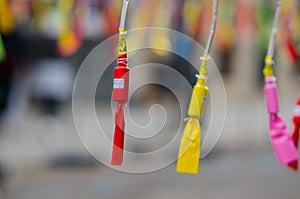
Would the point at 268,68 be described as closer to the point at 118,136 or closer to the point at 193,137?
the point at 193,137

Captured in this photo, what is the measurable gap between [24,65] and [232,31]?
330cm

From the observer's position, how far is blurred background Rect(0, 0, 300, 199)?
3.90m

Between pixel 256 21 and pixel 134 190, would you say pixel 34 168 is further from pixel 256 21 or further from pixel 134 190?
pixel 256 21

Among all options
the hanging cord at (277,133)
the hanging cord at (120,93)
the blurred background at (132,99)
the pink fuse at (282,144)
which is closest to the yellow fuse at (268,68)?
the hanging cord at (277,133)

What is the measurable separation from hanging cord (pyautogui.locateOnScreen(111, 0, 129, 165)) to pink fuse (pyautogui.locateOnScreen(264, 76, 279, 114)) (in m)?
0.31

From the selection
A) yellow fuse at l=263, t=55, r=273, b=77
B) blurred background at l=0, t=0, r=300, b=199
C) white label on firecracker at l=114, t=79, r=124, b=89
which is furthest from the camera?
blurred background at l=0, t=0, r=300, b=199

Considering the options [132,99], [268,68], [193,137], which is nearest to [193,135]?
[193,137]

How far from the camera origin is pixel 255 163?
25.0 ft

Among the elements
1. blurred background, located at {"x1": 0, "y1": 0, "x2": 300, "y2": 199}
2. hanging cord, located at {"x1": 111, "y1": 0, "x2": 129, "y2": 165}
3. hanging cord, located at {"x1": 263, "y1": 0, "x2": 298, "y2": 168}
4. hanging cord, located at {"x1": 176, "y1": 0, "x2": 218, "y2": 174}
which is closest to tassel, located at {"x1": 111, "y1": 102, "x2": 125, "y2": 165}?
hanging cord, located at {"x1": 111, "y1": 0, "x2": 129, "y2": 165}

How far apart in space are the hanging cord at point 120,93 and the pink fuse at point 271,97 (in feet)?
1.03

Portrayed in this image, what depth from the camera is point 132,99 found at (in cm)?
367

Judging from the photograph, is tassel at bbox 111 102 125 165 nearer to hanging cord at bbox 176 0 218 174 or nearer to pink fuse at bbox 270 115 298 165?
hanging cord at bbox 176 0 218 174

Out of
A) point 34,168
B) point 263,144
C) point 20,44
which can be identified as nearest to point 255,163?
point 263,144

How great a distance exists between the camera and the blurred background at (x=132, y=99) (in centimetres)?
390
